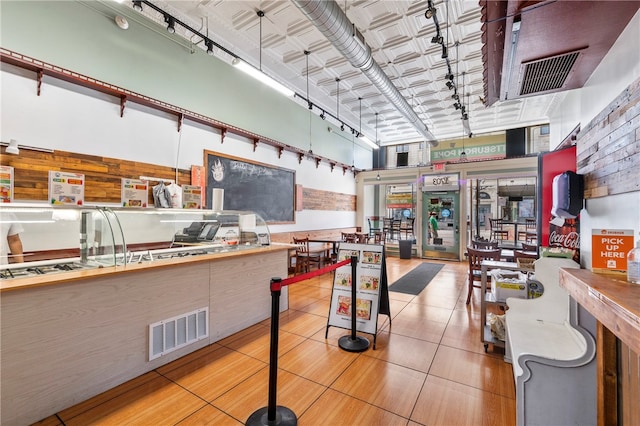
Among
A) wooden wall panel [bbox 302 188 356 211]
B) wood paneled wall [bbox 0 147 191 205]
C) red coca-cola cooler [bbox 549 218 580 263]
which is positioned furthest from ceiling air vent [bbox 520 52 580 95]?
wooden wall panel [bbox 302 188 356 211]

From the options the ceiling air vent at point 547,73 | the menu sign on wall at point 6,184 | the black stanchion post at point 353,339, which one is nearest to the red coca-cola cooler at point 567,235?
the ceiling air vent at point 547,73

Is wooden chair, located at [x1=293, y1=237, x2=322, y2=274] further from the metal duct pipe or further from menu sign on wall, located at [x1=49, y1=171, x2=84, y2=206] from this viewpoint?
menu sign on wall, located at [x1=49, y1=171, x2=84, y2=206]

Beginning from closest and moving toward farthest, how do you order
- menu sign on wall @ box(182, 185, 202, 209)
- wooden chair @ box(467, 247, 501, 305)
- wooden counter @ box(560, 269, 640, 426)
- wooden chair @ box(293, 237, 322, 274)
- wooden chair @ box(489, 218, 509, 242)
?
wooden counter @ box(560, 269, 640, 426), menu sign on wall @ box(182, 185, 202, 209), wooden chair @ box(467, 247, 501, 305), wooden chair @ box(293, 237, 322, 274), wooden chair @ box(489, 218, 509, 242)

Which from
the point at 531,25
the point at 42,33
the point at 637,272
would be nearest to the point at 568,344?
the point at 637,272

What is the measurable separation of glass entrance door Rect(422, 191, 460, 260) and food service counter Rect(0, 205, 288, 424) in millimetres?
7673

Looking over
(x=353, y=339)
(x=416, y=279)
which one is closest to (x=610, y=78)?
(x=353, y=339)

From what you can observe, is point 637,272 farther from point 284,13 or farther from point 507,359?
point 284,13

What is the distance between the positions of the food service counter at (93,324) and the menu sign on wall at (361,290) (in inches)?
50.3

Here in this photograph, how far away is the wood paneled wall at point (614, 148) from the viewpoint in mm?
1884

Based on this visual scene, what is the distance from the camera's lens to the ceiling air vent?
2457 mm

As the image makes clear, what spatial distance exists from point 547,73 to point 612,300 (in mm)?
2518

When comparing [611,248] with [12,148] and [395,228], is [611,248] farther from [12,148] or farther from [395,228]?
[395,228]

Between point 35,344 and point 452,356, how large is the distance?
3.37 metres

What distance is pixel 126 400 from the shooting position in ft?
6.95
